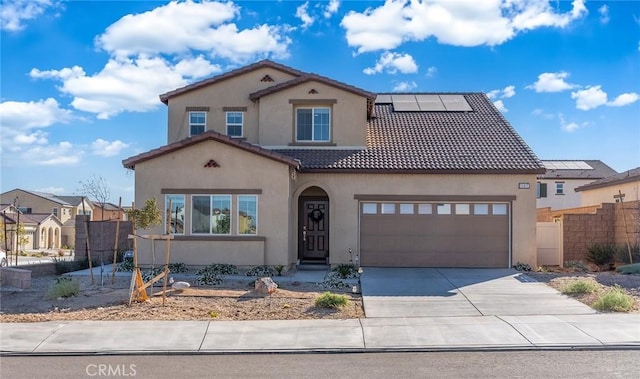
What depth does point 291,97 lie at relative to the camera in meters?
21.7

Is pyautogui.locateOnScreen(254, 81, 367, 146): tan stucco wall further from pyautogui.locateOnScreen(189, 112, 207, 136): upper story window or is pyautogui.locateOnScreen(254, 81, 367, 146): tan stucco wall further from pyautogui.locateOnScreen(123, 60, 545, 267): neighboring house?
pyautogui.locateOnScreen(189, 112, 207, 136): upper story window

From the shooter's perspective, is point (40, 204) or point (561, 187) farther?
point (40, 204)

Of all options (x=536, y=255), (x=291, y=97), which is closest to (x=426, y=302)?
(x=536, y=255)

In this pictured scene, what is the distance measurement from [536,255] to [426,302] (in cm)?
814

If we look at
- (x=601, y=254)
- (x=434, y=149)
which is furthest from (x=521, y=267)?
(x=434, y=149)

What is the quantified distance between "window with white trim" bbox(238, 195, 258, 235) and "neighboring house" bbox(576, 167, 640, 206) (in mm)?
14277

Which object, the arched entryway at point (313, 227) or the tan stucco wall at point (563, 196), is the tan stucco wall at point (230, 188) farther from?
the tan stucco wall at point (563, 196)

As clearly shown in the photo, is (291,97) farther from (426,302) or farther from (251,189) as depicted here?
(426,302)

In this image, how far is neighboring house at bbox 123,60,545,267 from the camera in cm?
1902

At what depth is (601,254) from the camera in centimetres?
2131

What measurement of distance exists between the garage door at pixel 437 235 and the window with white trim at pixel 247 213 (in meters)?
3.65

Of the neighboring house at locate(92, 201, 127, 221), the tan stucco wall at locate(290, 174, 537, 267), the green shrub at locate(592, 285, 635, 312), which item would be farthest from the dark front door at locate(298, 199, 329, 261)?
the green shrub at locate(592, 285, 635, 312)

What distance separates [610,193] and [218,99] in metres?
18.2

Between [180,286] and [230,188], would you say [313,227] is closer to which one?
[230,188]
